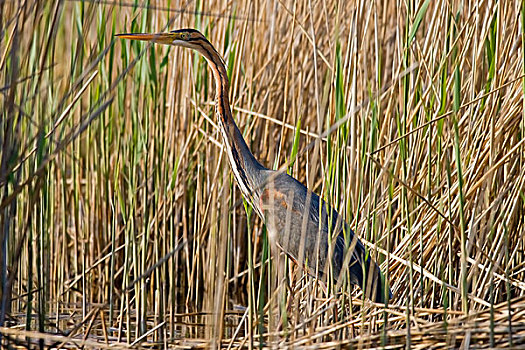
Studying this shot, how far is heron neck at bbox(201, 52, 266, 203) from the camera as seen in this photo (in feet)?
9.12

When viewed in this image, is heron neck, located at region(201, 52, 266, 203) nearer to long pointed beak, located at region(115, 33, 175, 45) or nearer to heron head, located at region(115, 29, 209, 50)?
heron head, located at region(115, 29, 209, 50)

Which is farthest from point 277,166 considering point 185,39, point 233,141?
point 185,39

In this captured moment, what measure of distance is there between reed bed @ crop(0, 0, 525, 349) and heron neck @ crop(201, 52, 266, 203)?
0.08 meters

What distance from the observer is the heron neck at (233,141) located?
2.78 meters

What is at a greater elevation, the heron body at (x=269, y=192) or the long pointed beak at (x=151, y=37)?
the long pointed beak at (x=151, y=37)

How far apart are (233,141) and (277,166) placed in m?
0.25

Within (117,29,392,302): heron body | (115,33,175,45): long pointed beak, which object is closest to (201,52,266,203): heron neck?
(117,29,392,302): heron body

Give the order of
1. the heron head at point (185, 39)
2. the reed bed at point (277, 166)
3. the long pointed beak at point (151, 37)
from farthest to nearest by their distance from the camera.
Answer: the heron head at point (185, 39) → the long pointed beak at point (151, 37) → the reed bed at point (277, 166)

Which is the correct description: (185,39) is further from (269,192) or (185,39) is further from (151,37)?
(269,192)

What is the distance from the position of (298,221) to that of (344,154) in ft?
2.10

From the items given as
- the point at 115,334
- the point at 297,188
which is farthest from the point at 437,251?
the point at 115,334

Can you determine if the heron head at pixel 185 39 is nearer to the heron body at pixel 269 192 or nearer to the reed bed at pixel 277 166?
the heron body at pixel 269 192

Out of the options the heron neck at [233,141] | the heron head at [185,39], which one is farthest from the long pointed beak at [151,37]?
the heron neck at [233,141]

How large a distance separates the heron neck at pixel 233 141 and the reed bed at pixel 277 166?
8cm
